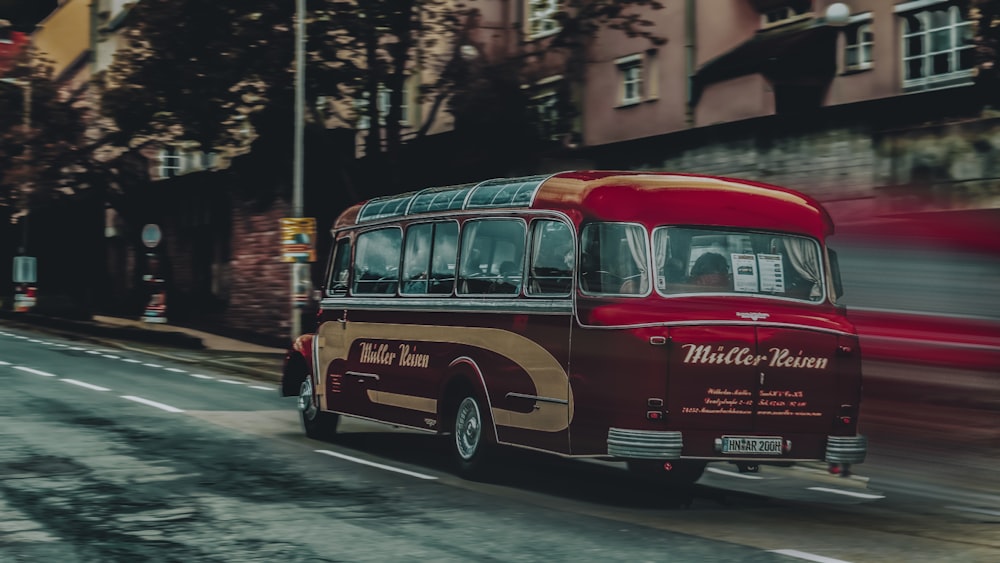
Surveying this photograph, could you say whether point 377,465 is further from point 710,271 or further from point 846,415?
point 846,415

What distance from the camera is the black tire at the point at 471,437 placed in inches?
493

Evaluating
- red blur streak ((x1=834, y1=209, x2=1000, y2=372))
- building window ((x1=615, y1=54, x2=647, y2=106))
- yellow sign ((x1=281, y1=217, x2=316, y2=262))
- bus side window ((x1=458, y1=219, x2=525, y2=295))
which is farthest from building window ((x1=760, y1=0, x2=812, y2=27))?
bus side window ((x1=458, y1=219, x2=525, y2=295))

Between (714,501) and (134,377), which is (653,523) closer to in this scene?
(714,501)

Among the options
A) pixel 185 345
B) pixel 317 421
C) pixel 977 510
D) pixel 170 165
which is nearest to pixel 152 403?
pixel 317 421

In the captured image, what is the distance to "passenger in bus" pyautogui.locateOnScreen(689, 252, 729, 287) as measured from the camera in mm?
11367

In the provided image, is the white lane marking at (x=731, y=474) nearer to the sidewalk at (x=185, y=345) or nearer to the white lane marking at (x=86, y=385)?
the white lane marking at (x=86, y=385)

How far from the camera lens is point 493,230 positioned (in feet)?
42.1

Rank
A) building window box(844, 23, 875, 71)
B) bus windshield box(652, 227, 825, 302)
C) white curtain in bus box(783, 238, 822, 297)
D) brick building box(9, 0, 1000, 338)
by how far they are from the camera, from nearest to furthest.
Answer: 1. bus windshield box(652, 227, 825, 302)
2. white curtain in bus box(783, 238, 822, 297)
3. brick building box(9, 0, 1000, 338)
4. building window box(844, 23, 875, 71)

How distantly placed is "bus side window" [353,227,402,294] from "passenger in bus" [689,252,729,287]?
404 cm

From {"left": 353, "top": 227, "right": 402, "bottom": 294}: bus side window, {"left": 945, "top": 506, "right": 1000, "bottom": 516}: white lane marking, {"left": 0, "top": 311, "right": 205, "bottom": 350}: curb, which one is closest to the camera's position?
{"left": 945, "top": 506, "right": 1000, "bottom": 516}: white lane marking

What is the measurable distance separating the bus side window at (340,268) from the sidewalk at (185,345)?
9.45 m

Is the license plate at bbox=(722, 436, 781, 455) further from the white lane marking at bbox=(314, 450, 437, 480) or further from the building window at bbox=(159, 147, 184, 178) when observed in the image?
the building window at bbox=(159, 147, 184, 178)

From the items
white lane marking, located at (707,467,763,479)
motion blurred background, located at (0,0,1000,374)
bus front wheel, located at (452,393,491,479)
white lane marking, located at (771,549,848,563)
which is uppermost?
motion blurred background, located at (0,0,1000,374)

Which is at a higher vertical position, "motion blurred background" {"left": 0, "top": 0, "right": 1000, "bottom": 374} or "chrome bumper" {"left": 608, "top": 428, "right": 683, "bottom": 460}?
"motion blurred background" {"left": 0, "top": 0, "right": 1000, "bottom": 374}
